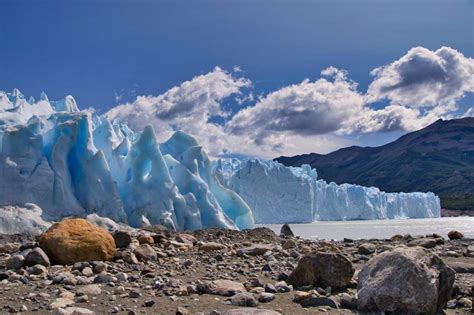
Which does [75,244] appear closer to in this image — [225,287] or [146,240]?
[146,240]

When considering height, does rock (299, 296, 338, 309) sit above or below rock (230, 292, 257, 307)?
below

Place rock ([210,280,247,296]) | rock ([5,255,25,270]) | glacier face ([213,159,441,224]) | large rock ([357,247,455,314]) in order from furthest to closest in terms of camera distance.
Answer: glacier face ([213,159,441,224]), rock ([5,255,25,270]), rock ([210,280,247,296]), large rock ([357,247,455,314])

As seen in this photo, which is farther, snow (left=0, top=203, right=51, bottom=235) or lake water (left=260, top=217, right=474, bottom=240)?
lake water (left=260, top=217, right=474, bottom=240)

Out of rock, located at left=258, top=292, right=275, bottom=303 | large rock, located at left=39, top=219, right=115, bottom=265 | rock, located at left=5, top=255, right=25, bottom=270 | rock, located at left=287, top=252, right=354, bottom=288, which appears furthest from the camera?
large rock, located at left=39, top=219, right=115, bottom=265

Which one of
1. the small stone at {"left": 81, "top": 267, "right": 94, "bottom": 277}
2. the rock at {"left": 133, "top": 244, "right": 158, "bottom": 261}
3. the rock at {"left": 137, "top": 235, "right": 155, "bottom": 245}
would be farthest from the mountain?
the small stone at {"left": 81, "top": 267, "right": 94, "bottom": 277}

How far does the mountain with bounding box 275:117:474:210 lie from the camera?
11994 centimetres

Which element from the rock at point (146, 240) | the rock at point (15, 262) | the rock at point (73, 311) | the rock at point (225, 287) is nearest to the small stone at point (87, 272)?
the rock at point (15, 262)

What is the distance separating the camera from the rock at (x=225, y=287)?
4938mm

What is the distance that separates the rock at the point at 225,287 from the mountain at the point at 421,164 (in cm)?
8493

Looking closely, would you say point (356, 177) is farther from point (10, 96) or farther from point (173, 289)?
point (173, 289)

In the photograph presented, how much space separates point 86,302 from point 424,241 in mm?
8041

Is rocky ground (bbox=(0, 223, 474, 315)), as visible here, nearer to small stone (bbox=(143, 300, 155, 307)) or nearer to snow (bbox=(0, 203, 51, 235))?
small stone (bbox=(143, 300, 155, 307))

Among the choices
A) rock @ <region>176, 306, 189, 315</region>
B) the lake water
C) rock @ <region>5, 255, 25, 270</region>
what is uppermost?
rock @ <region>5, 255, 25, 270</region>

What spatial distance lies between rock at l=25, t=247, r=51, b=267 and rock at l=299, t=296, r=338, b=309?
129 inches
